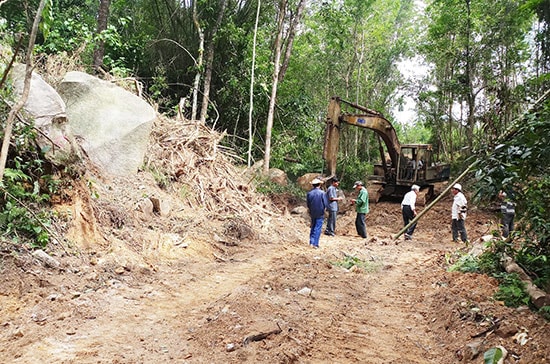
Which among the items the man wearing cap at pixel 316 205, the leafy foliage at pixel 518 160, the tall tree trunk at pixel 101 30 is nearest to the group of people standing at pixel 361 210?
the man wearing cap at pixel 316 205

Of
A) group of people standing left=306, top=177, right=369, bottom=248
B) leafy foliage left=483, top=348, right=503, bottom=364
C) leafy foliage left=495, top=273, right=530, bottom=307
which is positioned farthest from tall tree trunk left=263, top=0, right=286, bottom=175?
leafy foliage left=483, top=348, right=503, bottom=364

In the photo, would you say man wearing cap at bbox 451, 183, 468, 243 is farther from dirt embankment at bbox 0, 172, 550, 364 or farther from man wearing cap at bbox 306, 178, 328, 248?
man wearing cap at bbox 306, 178, 328, 248

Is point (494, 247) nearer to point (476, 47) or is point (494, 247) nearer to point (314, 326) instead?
point (314, 326)

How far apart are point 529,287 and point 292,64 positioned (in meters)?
24.1

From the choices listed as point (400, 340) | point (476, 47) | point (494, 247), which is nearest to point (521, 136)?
point (400, 340)

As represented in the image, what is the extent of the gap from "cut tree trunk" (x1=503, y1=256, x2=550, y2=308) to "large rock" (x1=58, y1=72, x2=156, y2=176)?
24.4ft

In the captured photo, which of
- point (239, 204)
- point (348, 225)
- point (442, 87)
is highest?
point (442, 87)

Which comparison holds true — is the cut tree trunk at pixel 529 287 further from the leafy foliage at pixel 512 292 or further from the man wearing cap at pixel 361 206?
the man wearing cap at pixel 361 206

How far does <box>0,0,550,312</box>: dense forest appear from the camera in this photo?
593 cm

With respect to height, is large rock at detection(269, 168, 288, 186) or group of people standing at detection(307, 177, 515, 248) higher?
large rock at detection(269, 168, 288, 186)

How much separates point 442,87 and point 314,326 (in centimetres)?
2239

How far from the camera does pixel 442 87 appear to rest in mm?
24078

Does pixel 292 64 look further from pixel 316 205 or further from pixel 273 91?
pixel 316 205

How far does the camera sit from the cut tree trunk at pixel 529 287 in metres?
5.02
